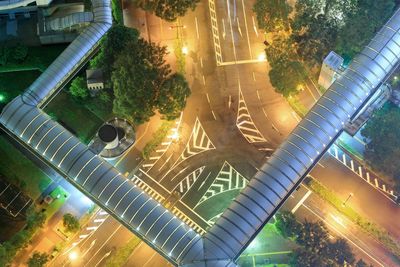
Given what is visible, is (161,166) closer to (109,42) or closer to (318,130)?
(109,42)

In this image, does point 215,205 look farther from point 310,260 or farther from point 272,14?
point 272,14

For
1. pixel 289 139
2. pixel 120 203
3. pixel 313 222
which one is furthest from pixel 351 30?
pixel 120 203

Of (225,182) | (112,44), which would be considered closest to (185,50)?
(112,44)

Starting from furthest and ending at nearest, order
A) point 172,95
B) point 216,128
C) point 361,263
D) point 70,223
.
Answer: point 216,128 → point 172,95 → point 70,223 → point 361,263

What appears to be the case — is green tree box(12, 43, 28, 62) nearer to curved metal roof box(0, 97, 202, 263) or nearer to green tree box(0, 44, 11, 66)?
green tree box(0, 44, 11, 66)

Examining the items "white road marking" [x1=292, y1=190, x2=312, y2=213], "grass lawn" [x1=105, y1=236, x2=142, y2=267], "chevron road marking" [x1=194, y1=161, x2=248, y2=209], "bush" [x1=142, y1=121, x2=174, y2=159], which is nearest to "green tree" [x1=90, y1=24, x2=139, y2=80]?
"bush" [x1=142, y1=121, x2=174, y2=159]
